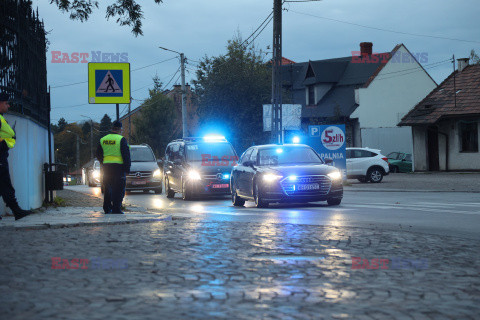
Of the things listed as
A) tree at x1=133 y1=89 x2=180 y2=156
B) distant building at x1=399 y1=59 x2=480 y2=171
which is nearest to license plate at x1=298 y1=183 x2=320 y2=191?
distant building at x1=399 y1=59 x2=480 y2=171

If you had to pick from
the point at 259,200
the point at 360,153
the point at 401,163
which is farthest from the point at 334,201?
the point at 401,163

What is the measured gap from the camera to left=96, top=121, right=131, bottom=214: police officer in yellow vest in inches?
561

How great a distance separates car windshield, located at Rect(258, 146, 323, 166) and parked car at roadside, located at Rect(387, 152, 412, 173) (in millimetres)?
29040

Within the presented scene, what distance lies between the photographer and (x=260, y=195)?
1759cm

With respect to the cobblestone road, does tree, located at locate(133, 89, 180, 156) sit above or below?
above

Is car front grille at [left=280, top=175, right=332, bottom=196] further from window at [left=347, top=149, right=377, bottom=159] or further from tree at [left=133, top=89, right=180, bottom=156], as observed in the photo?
tree at [left=133, top=89, right=180, bottom=156]

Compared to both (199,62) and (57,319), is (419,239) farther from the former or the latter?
(199,62)

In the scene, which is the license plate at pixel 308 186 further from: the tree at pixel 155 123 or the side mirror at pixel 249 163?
the tree at pixel 155 123

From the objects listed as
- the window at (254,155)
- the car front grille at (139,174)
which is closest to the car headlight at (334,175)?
the window at (254,155)

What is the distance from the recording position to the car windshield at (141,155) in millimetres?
28969

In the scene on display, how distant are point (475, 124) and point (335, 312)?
3787 centimetres

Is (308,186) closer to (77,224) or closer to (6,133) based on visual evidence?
(77,224)

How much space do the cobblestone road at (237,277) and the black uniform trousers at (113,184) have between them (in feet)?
11.8

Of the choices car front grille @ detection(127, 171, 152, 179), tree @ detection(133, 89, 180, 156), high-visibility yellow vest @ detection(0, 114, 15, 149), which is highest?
tree @ detection(133, 89, 180, 156)
